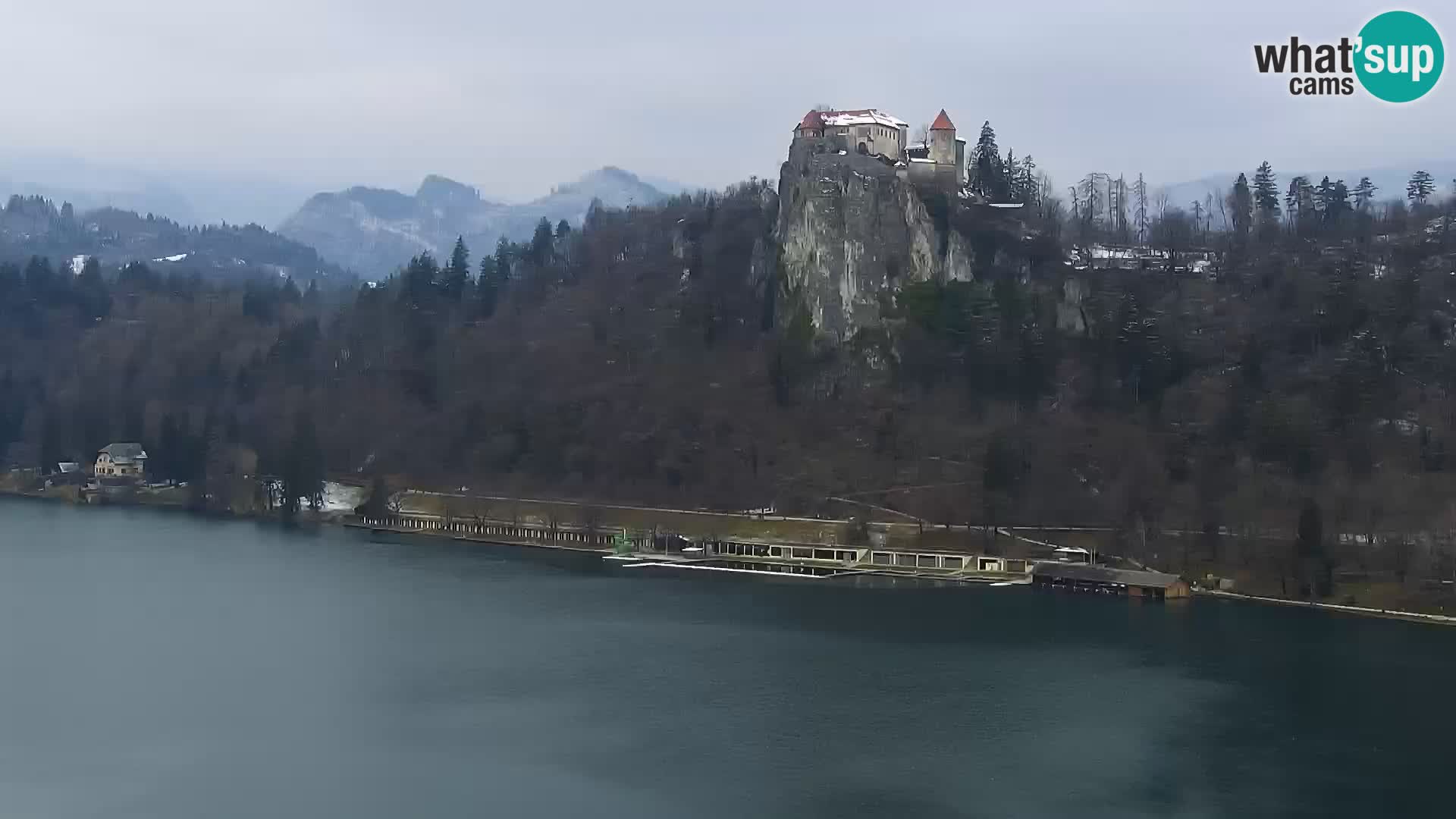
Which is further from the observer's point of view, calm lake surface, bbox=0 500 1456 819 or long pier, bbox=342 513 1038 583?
long pier, bbox=342 513 1038 583

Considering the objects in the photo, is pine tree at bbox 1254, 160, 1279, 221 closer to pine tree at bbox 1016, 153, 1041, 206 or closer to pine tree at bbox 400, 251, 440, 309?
pine tree at bbox 1016, 153, 1041, 206

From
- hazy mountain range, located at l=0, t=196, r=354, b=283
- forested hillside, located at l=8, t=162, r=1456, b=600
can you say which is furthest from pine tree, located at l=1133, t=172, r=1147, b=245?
hazy mountain range, located at l=0, t=196, r=354, b=283

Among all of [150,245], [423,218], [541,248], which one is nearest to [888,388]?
[541,248]

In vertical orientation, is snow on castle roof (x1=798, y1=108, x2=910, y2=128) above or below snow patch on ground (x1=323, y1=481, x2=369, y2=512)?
above

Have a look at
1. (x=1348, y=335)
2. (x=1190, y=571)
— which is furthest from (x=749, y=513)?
(x=1348, y=335)

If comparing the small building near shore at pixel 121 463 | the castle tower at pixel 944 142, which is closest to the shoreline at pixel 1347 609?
the castle tower at pixel 944 142

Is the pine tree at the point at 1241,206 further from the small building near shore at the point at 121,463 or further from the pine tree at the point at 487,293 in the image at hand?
the small building near shore at the point at 121,463

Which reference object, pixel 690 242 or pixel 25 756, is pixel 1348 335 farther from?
pixel 25 756
